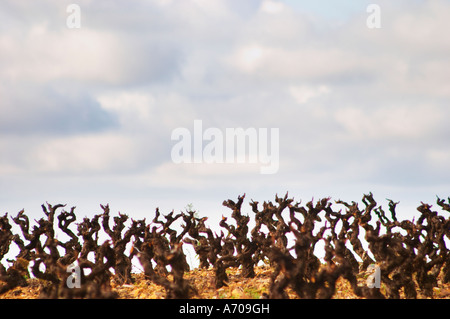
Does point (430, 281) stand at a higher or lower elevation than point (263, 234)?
lower

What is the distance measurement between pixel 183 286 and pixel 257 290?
4.61m

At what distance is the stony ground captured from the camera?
57.2ft

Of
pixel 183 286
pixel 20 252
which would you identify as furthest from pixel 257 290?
pixel 20 252

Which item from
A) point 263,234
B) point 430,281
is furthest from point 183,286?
Answer: point 430,281

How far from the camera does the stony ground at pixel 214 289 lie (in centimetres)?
1744

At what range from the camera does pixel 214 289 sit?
18297 millimetres

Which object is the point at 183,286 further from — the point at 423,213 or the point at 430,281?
the point at 423,213

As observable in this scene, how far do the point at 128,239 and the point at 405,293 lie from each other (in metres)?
10.4
